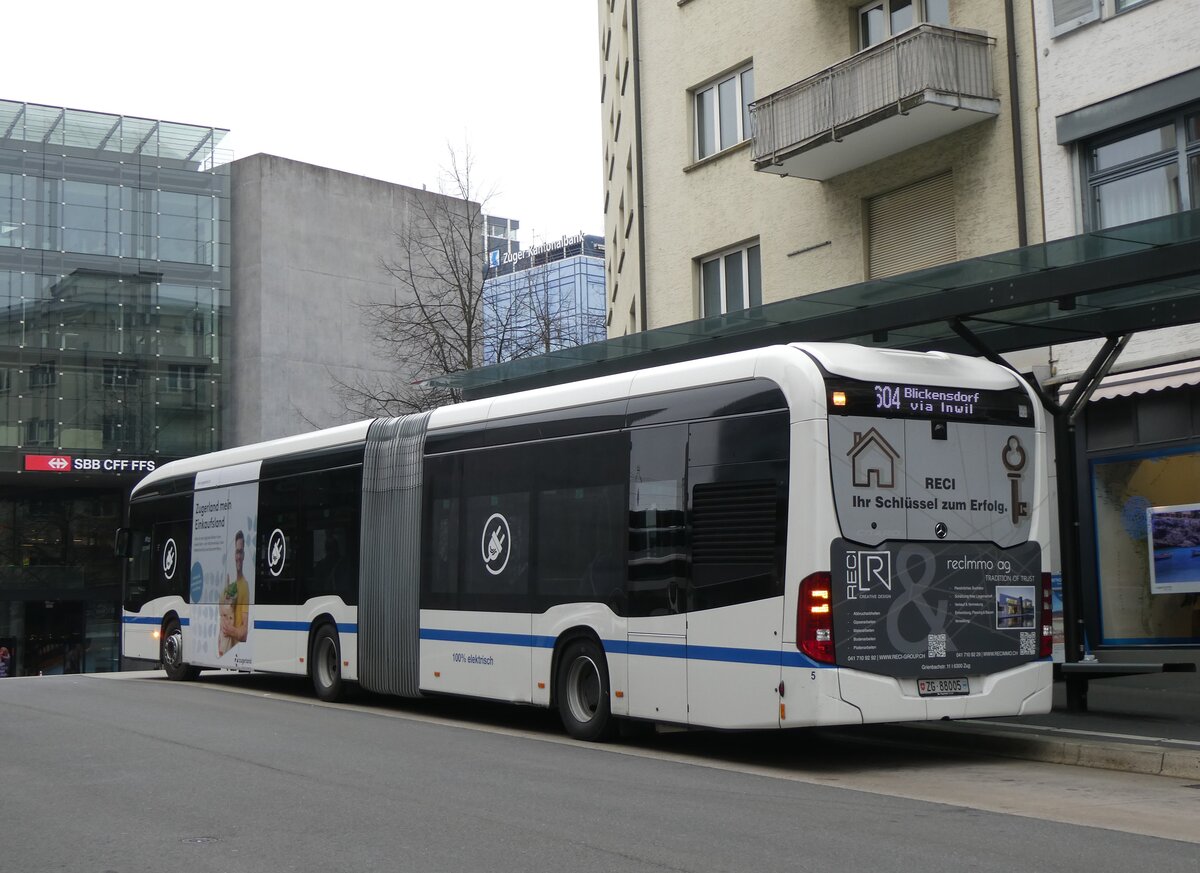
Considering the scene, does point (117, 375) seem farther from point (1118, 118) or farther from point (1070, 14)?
point (1118, 118)

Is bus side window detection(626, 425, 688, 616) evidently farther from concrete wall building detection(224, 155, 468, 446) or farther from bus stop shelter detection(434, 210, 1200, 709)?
concrete wall building detection(224, 155, 468, 446)

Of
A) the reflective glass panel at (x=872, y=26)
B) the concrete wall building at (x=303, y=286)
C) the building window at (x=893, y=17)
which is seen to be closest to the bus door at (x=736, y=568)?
the building window at (x=893, y=17)

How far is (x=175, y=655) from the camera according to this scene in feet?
70.3

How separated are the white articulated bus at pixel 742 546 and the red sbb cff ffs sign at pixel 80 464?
38385mm

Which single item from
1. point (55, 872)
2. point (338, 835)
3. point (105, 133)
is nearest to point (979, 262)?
point (338, 835)

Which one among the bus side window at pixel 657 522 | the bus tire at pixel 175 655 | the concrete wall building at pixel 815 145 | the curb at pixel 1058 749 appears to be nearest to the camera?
the curb at pixel 1058 749

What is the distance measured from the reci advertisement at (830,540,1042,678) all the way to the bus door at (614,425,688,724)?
A: 1.52 m

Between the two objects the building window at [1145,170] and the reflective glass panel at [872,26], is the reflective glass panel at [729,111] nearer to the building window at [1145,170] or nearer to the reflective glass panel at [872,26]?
the reflective glass panel at [872,26]

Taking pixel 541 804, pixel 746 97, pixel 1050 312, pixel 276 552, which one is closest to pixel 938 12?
pixel 746 97

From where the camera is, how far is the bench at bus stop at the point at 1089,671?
12.9 metres

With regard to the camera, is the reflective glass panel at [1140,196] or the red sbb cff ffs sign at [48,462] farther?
the red sbb cff ffs sign at [48,462]

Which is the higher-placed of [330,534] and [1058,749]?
[330,534]

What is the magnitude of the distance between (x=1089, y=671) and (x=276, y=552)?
32.8ft

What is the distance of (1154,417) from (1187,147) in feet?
10.7
